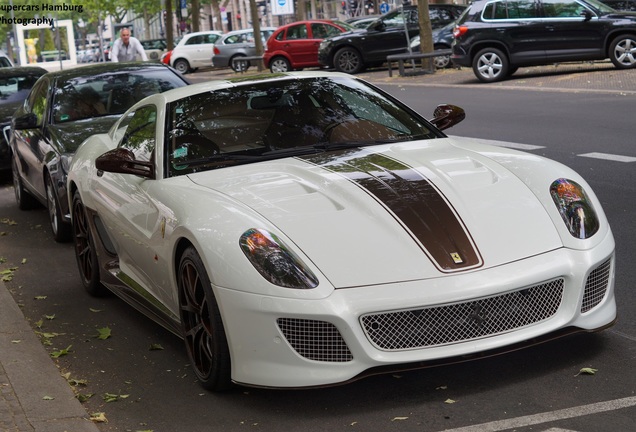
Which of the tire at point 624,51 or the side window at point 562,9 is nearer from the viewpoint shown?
the tire at point 624,51

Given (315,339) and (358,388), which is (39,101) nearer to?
(358,388)

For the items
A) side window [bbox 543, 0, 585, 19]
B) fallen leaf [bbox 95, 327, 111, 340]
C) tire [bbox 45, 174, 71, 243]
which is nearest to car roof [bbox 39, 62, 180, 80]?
tire [bbox 45, 174, 71, 243]

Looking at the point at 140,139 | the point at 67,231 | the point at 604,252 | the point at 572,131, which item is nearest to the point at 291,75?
the point at 140,139

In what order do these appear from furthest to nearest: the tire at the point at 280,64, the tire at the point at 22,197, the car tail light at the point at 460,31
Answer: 1. the tire at the point at 280,64
2. the car tail light at the point at 460,31
3. the tire at the point at 22,197

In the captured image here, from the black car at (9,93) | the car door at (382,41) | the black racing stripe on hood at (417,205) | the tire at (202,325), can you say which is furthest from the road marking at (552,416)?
the car door at (382,41)

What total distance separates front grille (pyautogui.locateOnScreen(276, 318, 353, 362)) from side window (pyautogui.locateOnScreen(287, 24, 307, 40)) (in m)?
34.4

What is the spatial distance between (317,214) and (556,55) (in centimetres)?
2026

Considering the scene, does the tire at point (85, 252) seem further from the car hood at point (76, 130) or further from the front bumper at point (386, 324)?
the front bumper at point (386, 324)

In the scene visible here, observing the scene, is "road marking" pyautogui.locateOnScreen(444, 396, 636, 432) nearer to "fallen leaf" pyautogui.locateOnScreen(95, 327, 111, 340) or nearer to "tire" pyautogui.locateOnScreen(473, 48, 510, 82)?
"fallen leaf" pyautogui.locateOnScreen(95, 327, 111, 340)

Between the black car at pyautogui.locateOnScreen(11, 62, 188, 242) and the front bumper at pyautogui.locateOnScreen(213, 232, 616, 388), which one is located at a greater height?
the black car at pyautogui.locateOnScreen(11, 62, 188, 242)

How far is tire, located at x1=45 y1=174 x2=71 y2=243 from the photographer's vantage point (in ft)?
32.5

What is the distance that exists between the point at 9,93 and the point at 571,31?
→ 12.8 metres

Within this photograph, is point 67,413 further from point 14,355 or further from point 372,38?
point 372,38

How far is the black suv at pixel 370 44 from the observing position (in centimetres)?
3416
